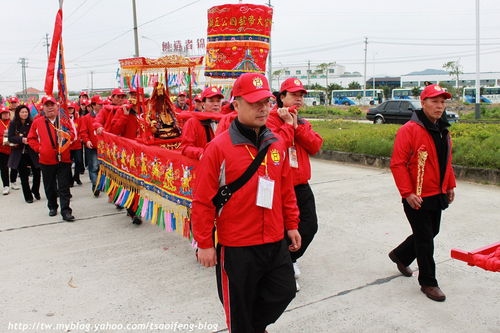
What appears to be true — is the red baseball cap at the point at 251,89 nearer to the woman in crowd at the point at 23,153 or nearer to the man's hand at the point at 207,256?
the man's hand at the point at 207,256

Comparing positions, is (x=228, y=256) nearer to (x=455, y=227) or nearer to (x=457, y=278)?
(x=457, y=278)

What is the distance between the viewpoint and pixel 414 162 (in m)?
3.77

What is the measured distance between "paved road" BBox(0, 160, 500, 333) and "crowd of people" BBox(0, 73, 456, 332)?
1.00 ft

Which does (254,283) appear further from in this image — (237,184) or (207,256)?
(237,184)

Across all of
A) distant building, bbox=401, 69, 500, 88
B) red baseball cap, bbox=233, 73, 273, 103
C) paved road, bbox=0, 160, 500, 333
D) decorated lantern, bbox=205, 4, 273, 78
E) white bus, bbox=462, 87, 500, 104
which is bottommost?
paved road, bbox=0, 160, 500, 333

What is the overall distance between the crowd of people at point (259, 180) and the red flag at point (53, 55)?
0.29m

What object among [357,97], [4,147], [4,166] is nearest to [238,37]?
[4,147]

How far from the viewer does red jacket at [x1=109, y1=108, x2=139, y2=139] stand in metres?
6.99

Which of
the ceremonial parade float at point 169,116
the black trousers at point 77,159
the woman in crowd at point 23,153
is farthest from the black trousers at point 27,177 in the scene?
the ceremonial parade float at point 169,116

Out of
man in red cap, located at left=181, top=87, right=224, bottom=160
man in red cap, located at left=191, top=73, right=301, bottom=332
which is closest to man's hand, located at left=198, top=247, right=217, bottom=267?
man in red cap, located at left=191, top=73, right=301, bottom=332

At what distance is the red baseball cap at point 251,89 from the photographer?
2461 millimetres

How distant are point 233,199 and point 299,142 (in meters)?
1.48

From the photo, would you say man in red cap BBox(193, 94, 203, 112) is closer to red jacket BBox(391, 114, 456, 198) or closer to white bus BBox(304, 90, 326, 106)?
red jacket BBox(391, 114, 456, 198)

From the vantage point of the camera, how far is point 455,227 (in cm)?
552
